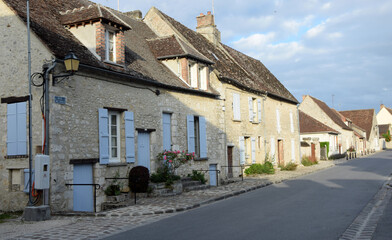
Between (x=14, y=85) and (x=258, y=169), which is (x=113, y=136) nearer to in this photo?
(x=14, y=85)

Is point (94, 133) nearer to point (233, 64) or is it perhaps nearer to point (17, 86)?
point (17, 86)

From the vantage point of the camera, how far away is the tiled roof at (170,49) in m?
16.6

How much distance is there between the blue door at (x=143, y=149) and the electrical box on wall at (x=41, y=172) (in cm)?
442

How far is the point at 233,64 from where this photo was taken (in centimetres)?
2377

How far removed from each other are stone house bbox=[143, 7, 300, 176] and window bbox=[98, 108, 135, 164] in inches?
180

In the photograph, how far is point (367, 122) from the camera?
215 feet

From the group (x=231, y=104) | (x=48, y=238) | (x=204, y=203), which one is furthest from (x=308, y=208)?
(x=231, y=104)

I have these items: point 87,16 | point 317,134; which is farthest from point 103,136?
point 317,134

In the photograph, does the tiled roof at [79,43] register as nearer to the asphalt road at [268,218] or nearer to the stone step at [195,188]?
the stone step at [195,188]

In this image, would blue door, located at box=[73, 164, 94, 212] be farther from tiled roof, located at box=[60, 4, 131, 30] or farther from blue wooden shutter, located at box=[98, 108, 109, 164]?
tiled roof, located at box=[60, 4, 131, 30]

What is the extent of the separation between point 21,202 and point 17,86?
10.4ft

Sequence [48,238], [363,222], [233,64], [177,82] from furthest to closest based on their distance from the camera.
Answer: [233,64] → [177,82] → [363,222] → [48,238]

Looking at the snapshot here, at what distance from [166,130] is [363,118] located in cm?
5937

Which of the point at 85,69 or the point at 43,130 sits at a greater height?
the point at 85,69
